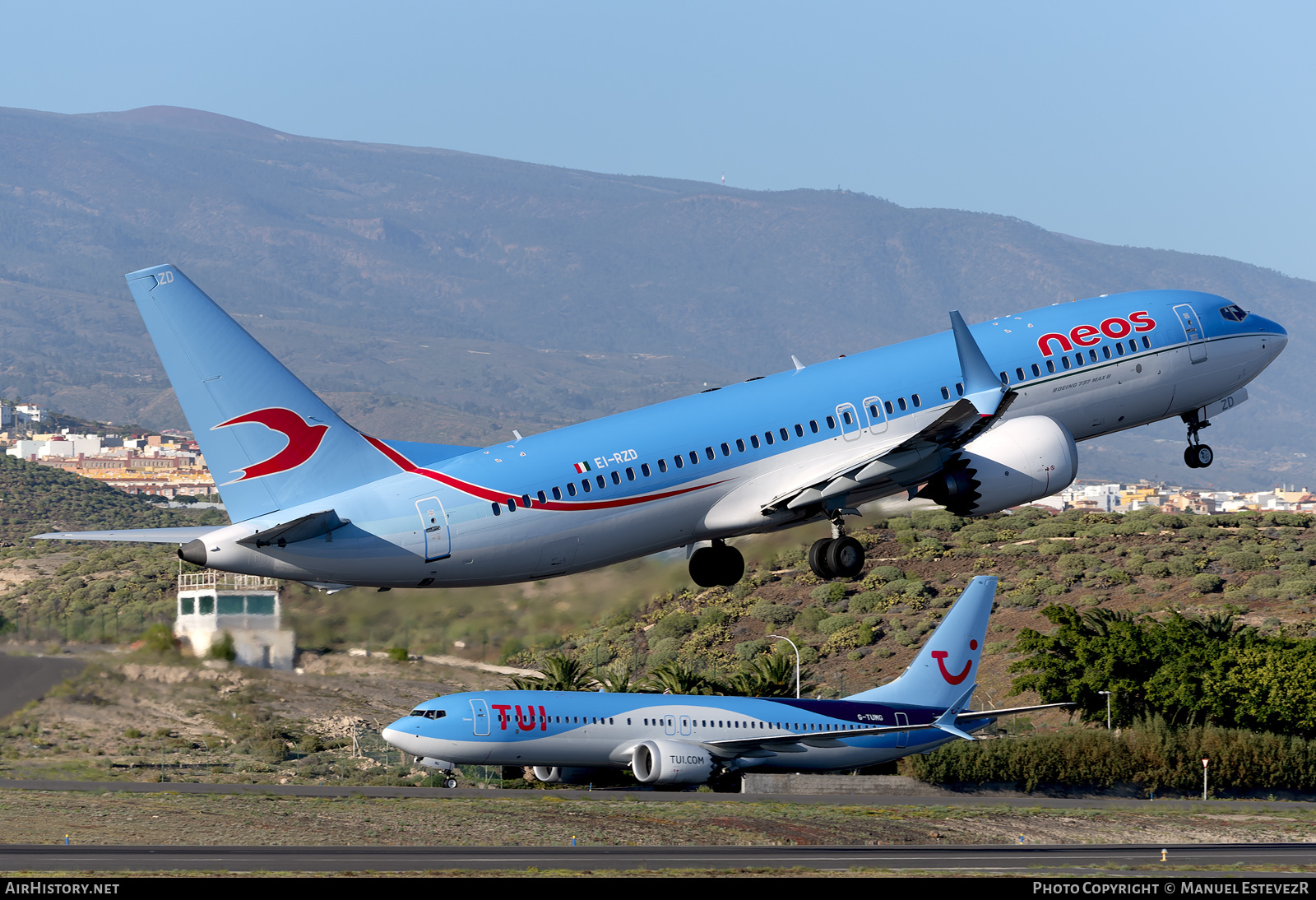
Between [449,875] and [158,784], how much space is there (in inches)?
1210

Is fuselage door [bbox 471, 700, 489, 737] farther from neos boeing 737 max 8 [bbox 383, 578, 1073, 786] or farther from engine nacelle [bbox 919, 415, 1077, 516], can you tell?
engine nacelle [bbox 919, 415, 1077, 516]

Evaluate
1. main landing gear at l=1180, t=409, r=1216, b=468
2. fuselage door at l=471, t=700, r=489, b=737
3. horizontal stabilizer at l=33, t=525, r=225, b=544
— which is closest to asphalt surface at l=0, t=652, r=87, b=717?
horizontal stabilizer at l=33, t=525, r=225, b=544

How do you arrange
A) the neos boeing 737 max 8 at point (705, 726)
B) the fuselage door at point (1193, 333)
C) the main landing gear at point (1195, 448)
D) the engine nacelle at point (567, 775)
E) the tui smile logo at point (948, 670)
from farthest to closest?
the tui smile logo at point (948, 670) < the engine nacelle at point (567, 775) < the neos boeing 737 max 8 at point (705, 726) < the fuselage door at point (1193, 333) < the main landing gear at point (1195, 448)

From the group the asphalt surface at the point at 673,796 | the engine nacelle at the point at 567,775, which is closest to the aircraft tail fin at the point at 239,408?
the asphalt surface at the point at 673,796

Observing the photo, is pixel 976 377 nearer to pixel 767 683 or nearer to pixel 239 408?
pixel 239 408

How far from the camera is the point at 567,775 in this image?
88812 mm

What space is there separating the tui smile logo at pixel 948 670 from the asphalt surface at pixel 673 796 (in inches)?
245

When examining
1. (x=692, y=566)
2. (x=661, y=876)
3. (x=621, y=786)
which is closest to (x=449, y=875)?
(x=661, y=876)

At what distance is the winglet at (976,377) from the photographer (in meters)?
41.7

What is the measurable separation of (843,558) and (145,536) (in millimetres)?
16815

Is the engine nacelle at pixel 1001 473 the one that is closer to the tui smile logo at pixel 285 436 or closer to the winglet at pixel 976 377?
the winglet at pixel 976 377

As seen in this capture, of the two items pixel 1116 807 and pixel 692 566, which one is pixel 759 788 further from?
pixel 692 566

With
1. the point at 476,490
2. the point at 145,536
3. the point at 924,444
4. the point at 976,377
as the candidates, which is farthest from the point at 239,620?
the point at 976,377

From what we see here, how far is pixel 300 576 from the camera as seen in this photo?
36.2m
